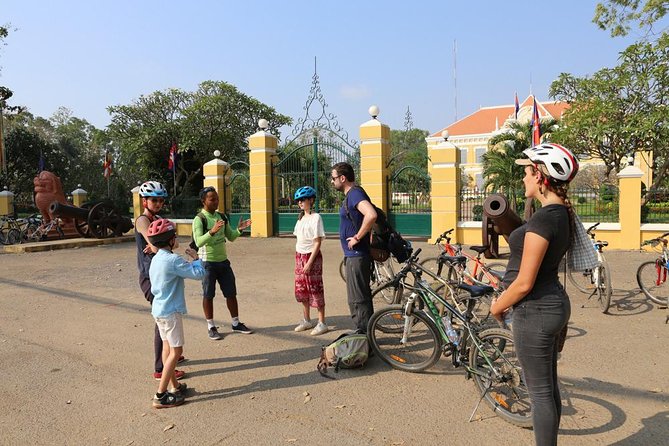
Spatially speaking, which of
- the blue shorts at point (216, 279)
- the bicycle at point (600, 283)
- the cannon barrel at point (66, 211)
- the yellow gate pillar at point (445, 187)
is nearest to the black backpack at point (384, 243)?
the blue shorts at point (216, 279)

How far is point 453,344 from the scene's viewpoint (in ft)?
12.8

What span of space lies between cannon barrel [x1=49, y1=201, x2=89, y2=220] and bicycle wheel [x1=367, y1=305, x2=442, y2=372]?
1341cm

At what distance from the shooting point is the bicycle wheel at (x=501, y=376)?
3.28m

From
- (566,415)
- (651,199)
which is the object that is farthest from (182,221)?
(566,415)

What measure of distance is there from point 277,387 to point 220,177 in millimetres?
13396

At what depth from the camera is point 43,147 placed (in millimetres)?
33719

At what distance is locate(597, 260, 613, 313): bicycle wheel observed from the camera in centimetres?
594

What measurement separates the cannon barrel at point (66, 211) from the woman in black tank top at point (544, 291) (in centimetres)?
1514

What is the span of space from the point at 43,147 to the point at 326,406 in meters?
37.0

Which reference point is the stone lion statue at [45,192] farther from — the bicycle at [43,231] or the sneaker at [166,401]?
the sneaker at [166,401]

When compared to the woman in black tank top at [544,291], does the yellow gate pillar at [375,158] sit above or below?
above

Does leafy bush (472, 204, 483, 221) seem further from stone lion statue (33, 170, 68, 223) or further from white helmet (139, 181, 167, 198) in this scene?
stone lion statue (33, 170, 68, 223)

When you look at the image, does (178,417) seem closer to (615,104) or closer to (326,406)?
(326,406)

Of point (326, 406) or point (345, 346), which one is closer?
point (326, 406)
